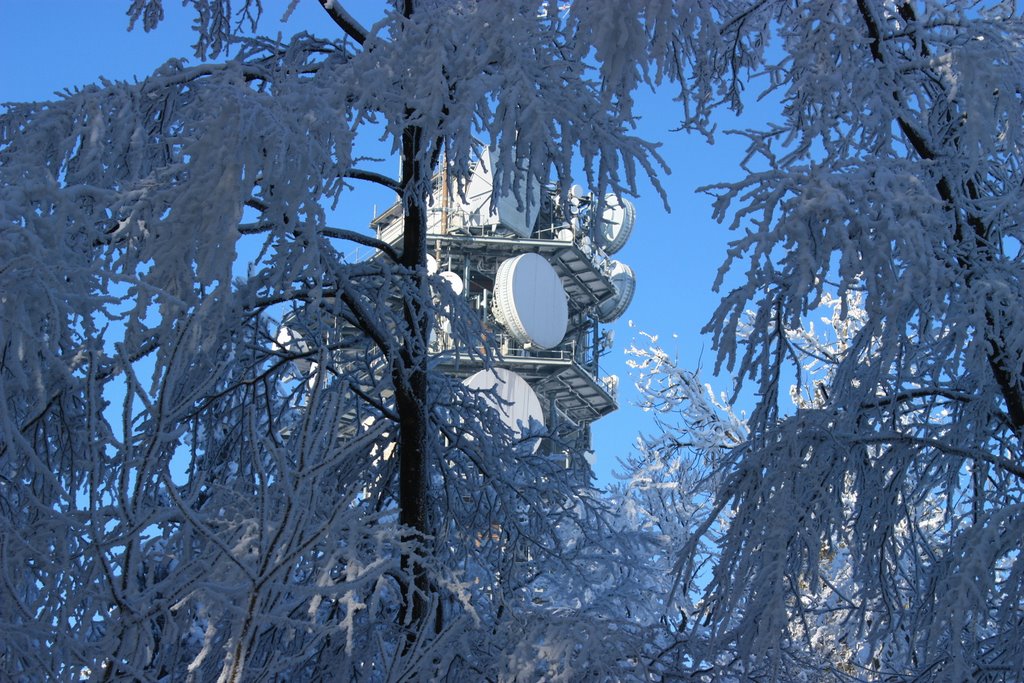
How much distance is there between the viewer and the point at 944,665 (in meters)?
4.31

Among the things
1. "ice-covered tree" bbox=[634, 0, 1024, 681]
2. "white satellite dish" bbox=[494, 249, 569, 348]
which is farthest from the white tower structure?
"ice-covered tree" bbox=[634, 0, 1024, 681]

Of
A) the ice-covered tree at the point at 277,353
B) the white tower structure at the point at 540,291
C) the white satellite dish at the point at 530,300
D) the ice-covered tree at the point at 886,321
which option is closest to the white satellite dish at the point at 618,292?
the white tower structure at the point at 540,291

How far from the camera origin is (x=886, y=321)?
3721mm

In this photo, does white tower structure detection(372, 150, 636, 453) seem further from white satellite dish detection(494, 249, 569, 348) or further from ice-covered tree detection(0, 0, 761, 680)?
ice-covered tree detection(0, 0, 761, 680)

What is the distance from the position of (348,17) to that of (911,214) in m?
3.21

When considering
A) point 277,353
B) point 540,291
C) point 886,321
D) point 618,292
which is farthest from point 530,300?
point 886,321

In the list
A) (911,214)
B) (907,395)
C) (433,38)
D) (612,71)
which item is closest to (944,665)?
(907,395)

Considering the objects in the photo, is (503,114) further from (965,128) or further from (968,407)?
(968,407)

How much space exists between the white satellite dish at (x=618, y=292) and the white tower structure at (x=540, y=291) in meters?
0.02

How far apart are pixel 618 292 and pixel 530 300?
748cm

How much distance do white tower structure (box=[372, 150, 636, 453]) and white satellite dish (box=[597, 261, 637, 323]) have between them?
2 centimetres

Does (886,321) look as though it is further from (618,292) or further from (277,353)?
(618,292)

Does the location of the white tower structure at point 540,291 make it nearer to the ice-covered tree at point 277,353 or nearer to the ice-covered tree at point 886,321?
the ice-covered tree at point 277,353

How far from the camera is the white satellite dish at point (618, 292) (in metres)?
27.9
